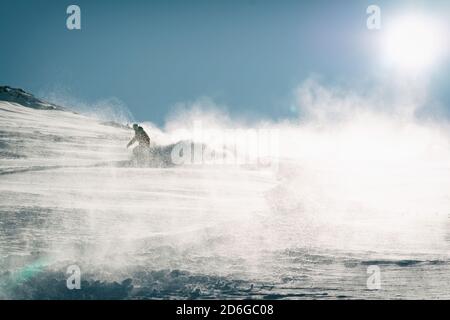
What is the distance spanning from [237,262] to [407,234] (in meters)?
5.28

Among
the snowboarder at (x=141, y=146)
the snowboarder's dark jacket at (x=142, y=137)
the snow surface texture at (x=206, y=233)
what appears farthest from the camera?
the snowboarder's dark jacket at (x=142, y=137)

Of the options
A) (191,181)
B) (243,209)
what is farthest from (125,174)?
(243,209)

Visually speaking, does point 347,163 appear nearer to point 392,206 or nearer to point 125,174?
point 392,206

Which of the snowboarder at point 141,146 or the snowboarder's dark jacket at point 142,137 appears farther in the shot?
the snowboarder's dark jacket at point 142,137

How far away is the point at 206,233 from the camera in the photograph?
1348 cm

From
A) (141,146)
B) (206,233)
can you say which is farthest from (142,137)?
(206,233)

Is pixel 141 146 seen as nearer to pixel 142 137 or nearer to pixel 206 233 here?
pixel 142 137

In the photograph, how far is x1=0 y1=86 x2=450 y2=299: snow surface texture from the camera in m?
10.9

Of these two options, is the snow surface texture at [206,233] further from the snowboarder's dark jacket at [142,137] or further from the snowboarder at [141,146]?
the snowboarder's dark jacket at [142,137]

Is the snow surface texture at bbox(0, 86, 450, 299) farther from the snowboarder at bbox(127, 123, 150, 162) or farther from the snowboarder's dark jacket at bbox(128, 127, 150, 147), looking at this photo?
the snowboarder's dark jacket at bbox(128, 127, 150, 147)

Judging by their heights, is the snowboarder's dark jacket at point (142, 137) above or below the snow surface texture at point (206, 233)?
above

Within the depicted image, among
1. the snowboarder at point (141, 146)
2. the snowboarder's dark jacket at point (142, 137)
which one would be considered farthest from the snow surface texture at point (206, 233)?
the snowboarder's dark jacket at point (142, 137)

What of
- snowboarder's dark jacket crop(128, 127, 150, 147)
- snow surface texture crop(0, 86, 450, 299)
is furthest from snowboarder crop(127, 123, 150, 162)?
snow surface texture crop(0, 86, 450, 299)

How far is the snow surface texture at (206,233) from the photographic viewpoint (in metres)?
10.9
